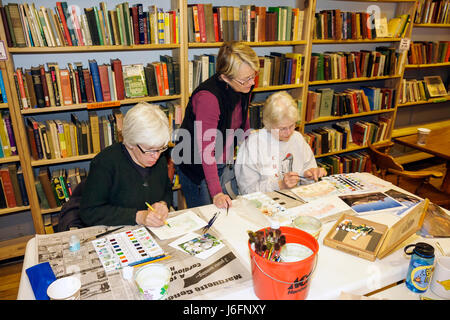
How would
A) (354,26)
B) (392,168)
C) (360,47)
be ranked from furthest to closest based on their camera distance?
(360,47) < (354,26) < (392,168)

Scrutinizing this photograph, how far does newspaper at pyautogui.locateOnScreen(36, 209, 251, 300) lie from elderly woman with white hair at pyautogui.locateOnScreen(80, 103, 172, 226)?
0.48 feet

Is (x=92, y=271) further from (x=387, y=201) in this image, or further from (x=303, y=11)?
(x=303, y=11)

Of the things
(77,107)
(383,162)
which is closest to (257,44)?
(383,162)

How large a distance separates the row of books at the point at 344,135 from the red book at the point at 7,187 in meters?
2.71

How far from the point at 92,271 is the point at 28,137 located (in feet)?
5.39

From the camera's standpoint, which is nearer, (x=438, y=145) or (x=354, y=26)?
(x=438, y=145)

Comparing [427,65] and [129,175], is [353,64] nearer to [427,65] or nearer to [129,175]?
[427,65]

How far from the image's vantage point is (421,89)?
4266mm

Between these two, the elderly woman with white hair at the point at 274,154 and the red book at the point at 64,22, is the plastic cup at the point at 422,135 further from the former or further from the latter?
the red book at the point at 64,22

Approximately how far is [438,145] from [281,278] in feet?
9.15

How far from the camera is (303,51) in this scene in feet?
10.4

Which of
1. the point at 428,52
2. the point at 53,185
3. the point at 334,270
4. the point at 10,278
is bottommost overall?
the point at 10,278

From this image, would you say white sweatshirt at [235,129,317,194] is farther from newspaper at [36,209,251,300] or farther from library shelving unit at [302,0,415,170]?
library shelving unit at [302,0,415,170]
